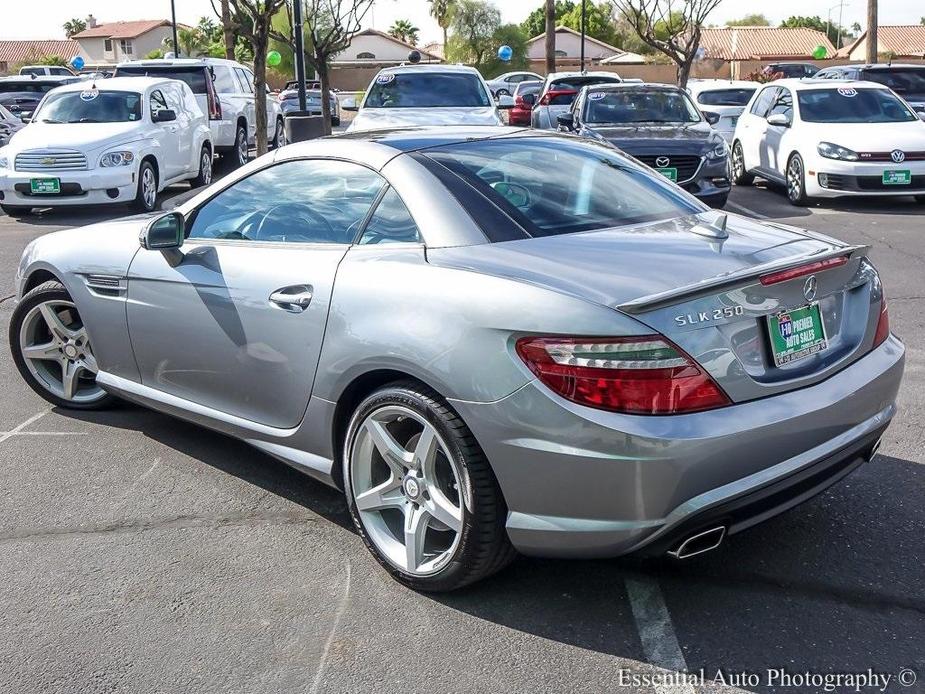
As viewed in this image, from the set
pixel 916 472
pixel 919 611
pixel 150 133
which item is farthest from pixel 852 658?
pixel 150 133

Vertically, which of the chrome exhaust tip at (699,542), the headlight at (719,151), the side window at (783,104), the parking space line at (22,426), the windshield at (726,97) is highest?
the windshield at (726,97)

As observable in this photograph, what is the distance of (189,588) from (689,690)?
5.65 ft

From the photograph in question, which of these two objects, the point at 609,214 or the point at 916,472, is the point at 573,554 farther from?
the point at 916,472

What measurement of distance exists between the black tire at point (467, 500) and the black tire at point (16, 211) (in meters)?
11.3

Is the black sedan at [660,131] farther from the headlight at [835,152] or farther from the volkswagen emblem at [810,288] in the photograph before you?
the volkswagen emblem at [810,288]

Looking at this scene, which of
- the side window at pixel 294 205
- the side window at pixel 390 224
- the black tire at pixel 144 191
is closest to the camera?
the side window at pixel 390 224

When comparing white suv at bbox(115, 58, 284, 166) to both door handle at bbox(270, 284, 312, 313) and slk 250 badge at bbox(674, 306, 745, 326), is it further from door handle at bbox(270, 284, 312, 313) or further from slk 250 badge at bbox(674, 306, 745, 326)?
slk 250 badge at bbox(674, 306, 745, 326)

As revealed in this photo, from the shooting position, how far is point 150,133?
13.6m

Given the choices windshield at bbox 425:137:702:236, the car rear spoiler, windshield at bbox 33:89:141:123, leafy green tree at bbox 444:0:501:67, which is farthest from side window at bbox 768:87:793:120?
leafy green tree at bbox 444:0:501:67

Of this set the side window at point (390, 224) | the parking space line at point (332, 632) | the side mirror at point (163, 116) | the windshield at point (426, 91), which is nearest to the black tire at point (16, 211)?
the side mirror at point (163, 116)

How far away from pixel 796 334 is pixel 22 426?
393cm

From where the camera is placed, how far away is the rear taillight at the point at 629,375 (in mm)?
2934

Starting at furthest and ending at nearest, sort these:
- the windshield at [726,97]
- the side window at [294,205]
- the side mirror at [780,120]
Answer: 1. the windshield at [726,97]
2. the side mirror at [780,120]
3. the side window at [294,205]

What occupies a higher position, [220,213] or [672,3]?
[672,3]
